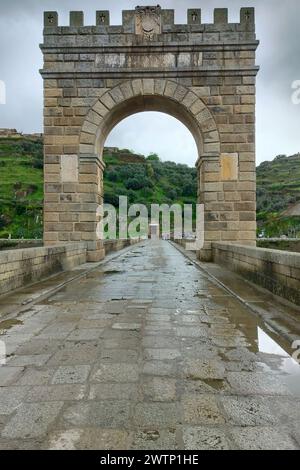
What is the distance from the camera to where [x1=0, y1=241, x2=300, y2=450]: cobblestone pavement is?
6.09 ft

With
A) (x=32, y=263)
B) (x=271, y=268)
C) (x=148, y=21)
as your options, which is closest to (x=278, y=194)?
(x=148, y=21)

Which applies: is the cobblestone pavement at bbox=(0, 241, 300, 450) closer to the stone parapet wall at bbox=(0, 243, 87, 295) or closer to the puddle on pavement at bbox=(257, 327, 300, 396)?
the puddle on pavement at bbox=(257, 327, 300, 396)

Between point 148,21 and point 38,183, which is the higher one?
point 38,183

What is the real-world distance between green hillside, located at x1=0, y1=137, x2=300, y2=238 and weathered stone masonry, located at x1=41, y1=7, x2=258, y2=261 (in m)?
21.1

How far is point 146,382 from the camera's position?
250 centimetres

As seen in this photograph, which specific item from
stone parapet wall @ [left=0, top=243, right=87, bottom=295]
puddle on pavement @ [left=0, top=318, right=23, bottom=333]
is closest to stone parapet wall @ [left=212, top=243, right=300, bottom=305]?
puddle on pavement @ [left=0, top=318, right=23, bottom=333]

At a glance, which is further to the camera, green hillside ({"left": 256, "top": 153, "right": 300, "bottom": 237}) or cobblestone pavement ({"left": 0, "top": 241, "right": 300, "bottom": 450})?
green hillside ({"left": 256, "top": 153, "right": 300, "bottom": 237})

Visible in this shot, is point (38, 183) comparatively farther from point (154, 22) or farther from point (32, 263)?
point (32, 263)

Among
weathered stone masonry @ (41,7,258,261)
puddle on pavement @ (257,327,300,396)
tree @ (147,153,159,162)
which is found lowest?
puddle on pavement @ (257,327,300,396)

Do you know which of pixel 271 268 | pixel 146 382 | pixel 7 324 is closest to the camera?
pixel 146 382

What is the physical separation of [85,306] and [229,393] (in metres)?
2.92

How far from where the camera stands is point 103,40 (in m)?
11.5

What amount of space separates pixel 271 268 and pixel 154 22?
9.23 m

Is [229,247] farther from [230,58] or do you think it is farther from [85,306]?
[230,58]
